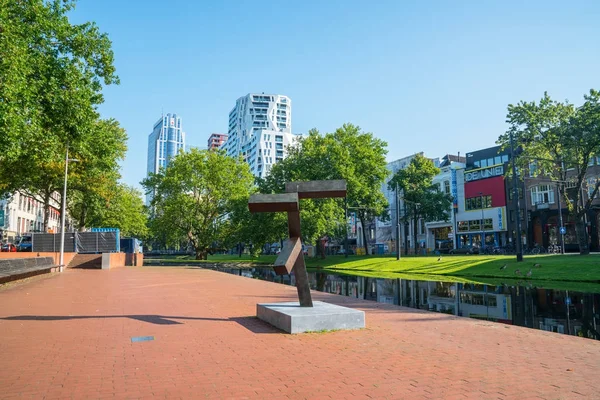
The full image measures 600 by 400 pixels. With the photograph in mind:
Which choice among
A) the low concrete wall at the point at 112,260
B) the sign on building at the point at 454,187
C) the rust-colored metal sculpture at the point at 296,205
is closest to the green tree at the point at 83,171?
the low concrete wall at the point at 112,260

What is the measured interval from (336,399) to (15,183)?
41237 millimetres

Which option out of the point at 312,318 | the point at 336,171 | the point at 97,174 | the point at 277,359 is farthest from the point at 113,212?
the point at 277,359

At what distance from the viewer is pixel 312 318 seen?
8.83 m

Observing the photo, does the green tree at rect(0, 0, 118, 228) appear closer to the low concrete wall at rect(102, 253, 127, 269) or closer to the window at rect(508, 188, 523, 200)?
the low concrete wall at rect(102, 253, 127, 269)

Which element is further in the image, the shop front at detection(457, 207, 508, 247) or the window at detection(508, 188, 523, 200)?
the shop front at detection(457, 207, 508, 247)

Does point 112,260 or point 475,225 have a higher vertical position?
point 475,225

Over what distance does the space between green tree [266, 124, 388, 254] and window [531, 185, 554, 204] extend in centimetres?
2027

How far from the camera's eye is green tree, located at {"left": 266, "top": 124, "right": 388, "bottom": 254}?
148 ft

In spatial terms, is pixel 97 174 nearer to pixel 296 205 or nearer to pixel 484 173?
pixel 296 205

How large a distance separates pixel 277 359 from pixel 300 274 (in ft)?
11.5

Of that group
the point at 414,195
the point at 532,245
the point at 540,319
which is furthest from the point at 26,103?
the point at 532,245

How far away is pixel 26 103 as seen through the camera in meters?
16.4

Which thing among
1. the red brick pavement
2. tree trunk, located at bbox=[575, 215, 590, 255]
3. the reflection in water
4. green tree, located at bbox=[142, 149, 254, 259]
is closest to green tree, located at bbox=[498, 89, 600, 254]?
tree trunk, located at bbox=[575, 215, 590, 255]

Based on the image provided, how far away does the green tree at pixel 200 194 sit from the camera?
5562 cm
